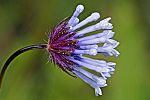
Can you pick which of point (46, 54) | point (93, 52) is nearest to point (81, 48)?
point (93, 52)

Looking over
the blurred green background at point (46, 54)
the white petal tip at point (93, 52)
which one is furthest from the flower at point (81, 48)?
the blurred green background at point (46, 54)

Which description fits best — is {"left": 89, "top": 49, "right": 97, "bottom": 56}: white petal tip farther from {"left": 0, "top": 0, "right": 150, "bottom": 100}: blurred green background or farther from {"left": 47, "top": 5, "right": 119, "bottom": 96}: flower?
{"left": 0, "top": 0, "right": 150, "bottom": 100}: blurred green background

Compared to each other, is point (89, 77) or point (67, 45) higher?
point (67, 45)

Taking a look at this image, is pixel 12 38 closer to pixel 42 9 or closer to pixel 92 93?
pixel 42 9

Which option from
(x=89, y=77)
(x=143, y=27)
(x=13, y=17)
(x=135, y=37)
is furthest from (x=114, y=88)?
(x=89, y=77)

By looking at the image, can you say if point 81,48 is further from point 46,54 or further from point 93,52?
point 46,54
